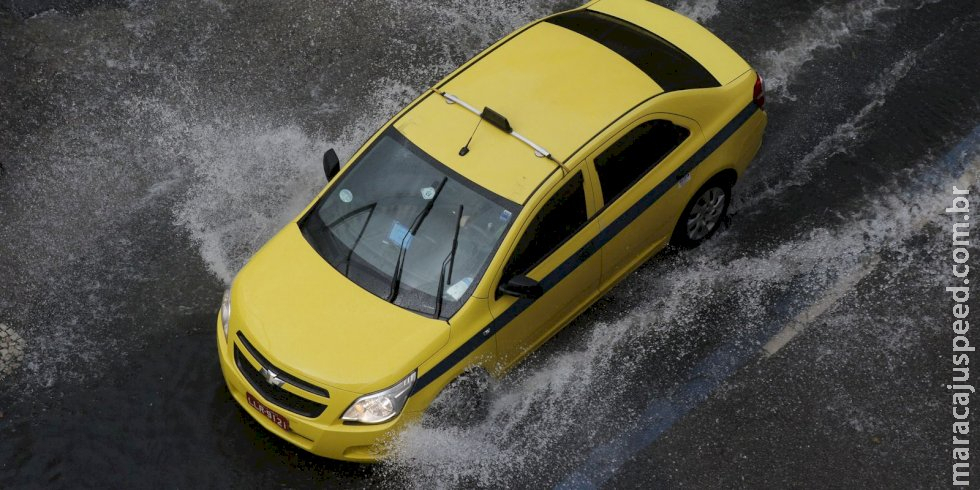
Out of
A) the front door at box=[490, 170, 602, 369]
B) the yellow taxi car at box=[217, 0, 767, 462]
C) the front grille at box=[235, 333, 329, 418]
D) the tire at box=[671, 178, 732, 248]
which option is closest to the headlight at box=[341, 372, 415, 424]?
the yellow taxi car at box=[217, 0, 767, 462]

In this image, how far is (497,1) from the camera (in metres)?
10.5

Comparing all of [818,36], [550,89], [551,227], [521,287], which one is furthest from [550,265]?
[818,36]

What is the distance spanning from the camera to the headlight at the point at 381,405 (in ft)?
21.6

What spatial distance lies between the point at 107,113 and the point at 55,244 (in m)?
1.52

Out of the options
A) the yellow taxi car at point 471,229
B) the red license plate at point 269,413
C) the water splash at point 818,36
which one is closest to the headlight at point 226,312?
the yellow taxi car at point 471,229

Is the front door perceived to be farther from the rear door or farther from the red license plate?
the red license plate

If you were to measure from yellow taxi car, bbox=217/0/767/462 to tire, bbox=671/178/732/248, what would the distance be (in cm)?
8

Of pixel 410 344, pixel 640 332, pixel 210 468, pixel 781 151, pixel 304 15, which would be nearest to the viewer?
pixel 410 344

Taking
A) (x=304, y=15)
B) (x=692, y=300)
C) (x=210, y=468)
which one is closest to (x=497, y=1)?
(x=304, y=15)

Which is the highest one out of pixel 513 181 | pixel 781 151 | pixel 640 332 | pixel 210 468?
pixel 513 181

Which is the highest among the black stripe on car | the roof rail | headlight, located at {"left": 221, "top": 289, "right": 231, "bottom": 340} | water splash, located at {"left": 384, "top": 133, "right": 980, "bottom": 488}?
the black stripe on car

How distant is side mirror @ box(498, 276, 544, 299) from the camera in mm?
6781

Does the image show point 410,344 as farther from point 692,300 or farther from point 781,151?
point 781,151

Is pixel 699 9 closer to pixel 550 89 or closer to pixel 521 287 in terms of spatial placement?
pixel 550 89
